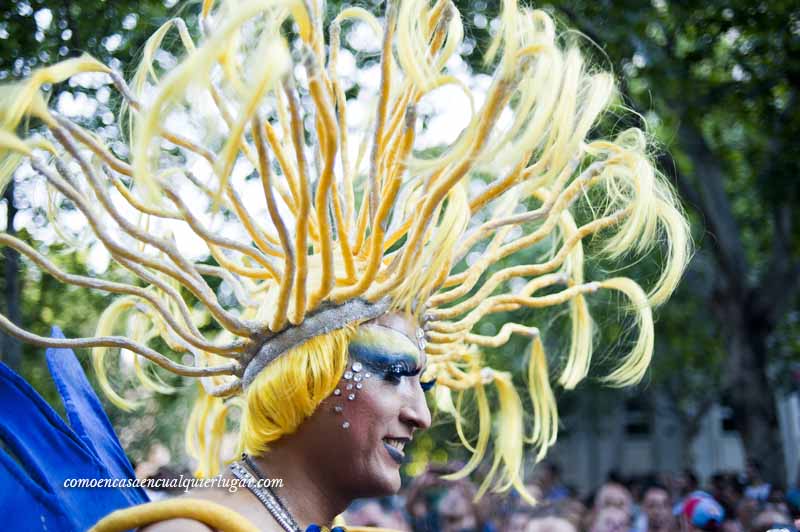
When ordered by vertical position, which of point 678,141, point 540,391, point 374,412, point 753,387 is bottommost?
point 374,412

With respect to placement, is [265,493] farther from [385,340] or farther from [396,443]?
[385,340]

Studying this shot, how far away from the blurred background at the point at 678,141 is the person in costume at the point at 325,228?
393 mm

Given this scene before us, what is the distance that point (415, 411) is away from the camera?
249 centimetres

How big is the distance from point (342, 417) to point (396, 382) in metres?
0.18

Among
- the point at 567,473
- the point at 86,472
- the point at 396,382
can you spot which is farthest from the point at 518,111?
the point at 567,473

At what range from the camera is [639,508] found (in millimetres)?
8914

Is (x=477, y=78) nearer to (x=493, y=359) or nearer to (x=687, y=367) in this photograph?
(x=493, y=359)

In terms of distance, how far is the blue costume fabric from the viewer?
244 centimetres

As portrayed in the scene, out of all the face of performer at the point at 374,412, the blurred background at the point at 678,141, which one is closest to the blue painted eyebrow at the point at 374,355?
the face of performer at the point at 374,412

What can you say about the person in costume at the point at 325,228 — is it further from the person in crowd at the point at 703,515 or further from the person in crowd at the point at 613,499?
the person in crowd at the point at 613,499

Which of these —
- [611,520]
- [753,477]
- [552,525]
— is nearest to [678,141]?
[753,477]

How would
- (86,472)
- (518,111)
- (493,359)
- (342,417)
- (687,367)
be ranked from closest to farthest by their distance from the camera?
(518,111)
(342,417)
(86,472)
(493,359)
(687,367)

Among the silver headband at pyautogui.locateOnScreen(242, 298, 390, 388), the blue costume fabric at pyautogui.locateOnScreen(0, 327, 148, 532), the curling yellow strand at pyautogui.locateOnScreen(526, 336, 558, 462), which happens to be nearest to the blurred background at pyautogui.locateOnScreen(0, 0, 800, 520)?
the curling yellow strand at pyautogui.locateOnScreen(526, 336, 558, 462)

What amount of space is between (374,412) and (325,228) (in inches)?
20.9
